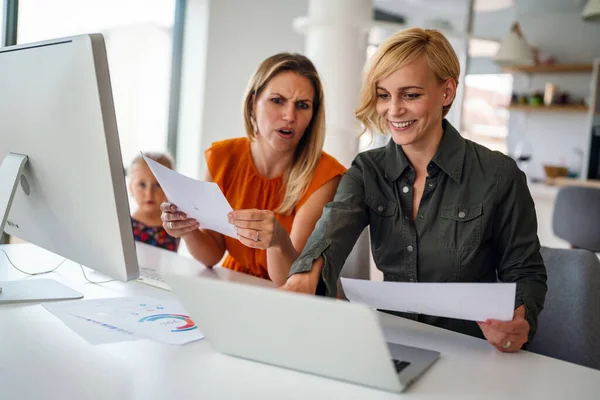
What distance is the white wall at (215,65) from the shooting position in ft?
13.5

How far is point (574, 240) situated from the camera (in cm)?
366

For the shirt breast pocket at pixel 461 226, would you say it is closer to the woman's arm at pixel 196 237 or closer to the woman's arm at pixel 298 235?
the woman's arm at pixel 298 235

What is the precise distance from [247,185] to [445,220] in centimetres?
69

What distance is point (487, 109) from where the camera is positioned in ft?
24.5

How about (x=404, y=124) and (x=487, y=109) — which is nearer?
(x=404, y=124)

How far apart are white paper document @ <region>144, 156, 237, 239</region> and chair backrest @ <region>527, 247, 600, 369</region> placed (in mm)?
722

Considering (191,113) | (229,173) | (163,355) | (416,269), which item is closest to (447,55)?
(416,269)

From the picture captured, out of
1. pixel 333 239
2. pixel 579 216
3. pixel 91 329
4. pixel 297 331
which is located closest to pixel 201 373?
pixel 297 331

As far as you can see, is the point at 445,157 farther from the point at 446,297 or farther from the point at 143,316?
the point at 143,316

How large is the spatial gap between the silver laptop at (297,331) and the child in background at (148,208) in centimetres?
169

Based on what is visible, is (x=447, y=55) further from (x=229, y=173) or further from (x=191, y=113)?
(x=191, y=113)

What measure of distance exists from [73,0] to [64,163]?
2.99 m

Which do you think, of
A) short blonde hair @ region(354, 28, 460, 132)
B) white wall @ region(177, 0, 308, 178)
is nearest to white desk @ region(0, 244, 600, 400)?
short blonde hair @ region(354, 28, 460, 132)

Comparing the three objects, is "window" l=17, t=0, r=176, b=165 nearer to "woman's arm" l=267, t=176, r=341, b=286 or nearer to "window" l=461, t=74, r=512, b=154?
"woman's arm" l=267, t=176, r=341, b=286
